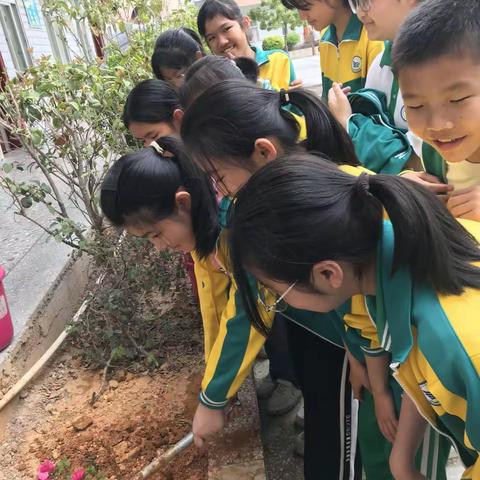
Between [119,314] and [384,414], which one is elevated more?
[384,414]

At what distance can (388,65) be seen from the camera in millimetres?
1716

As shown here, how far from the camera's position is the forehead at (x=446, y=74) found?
3.33 feet

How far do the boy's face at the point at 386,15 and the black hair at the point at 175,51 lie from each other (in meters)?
1.19

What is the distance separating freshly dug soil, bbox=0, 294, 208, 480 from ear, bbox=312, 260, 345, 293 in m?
1.20

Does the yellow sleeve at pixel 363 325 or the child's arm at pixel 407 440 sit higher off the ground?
the yellow sleeve at pixel 363 325

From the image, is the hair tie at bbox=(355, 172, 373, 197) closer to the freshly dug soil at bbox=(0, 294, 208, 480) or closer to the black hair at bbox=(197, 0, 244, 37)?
the freshly dug soil at bbox=(0, 294, 208, 480)

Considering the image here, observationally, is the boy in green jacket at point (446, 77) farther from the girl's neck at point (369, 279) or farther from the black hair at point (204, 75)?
the black hair at point (204, 75)

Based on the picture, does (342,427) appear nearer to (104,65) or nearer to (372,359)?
(372,359)

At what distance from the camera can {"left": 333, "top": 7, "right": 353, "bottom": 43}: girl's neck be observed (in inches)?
81.4

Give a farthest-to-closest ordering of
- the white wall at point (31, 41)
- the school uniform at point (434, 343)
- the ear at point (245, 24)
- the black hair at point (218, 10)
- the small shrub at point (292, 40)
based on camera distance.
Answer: the small shrub at point (292, 40)
the white wall at point (31, 41)
the ear at point (245, 24)
the black hair at point (218, 10)
the school uniform at point (434, 343)

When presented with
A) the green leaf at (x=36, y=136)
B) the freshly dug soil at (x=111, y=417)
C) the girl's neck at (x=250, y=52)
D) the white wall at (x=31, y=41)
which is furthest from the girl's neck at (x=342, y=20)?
the white wall at (x=31, y=41)

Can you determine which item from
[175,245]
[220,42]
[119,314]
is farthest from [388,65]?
[119,314]

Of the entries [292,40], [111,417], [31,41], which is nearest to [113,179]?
[111,417]

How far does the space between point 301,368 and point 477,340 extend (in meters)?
0.83
